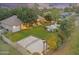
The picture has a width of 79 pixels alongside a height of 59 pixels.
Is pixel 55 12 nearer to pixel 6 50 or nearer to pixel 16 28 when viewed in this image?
pixel 16 28

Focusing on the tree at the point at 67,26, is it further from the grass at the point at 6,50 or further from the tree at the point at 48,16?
the grass at the point at 6,50

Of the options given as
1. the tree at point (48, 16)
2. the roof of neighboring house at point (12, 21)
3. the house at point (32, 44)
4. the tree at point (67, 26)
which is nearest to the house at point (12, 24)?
the roof of neighboring house at point (12, 21)

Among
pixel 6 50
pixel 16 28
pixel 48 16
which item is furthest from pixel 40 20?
pixel 6 50

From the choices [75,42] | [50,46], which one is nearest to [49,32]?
[50,46]

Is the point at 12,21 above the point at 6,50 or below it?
above

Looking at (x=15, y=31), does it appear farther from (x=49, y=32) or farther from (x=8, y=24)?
A: (x=49, y=32)
